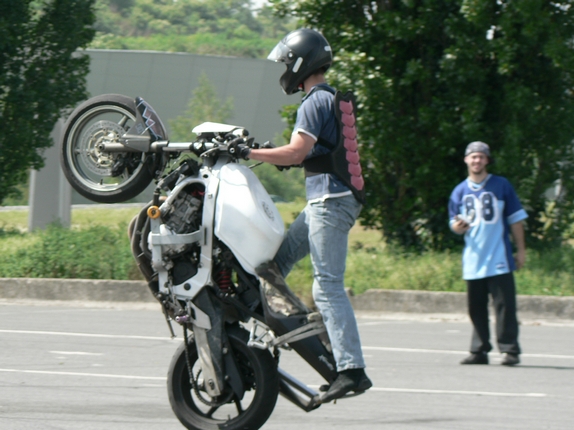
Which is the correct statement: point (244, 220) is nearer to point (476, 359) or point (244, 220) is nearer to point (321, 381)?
point (321, 381)

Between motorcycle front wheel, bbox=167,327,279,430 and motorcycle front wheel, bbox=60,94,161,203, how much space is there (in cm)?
87

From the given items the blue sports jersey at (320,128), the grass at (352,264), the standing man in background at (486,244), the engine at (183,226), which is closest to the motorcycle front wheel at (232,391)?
the engine at (183,226)

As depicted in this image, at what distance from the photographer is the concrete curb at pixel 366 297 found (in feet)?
36.7

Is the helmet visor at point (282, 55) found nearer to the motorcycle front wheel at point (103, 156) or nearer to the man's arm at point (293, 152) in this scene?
the man's arm at point (293, 152)

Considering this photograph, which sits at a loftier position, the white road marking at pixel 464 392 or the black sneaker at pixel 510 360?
the white road marking at pixel 464 392

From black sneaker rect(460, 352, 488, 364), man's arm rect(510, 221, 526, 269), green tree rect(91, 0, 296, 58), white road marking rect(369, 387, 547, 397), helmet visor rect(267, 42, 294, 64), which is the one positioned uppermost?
green tree rect(91, 0, 296, 58)

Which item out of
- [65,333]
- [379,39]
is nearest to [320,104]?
[65,333]

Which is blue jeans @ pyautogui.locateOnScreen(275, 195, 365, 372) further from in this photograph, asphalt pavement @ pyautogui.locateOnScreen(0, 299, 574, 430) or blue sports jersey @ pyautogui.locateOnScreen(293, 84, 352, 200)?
asphalt pavement @ pyautogui.locateOnScreen(0, 299, 574, 430)

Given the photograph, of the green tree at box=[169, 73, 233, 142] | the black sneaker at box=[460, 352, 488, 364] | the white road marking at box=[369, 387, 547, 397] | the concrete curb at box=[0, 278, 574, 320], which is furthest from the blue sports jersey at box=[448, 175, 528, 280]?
the green tree at box=[169, 73, 233, 142]

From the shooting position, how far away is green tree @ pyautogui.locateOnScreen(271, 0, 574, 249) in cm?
1309

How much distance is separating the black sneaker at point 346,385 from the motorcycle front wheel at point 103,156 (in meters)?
1.36

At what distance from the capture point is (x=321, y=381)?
24.3ft

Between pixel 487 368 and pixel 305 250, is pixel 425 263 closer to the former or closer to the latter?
pixel 487 368

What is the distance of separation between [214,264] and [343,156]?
2.66 ft
